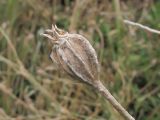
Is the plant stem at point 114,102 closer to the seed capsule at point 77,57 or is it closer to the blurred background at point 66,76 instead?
the seed capsule at point 77,57

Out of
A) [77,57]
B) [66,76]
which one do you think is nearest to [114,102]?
[77,57]

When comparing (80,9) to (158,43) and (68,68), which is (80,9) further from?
(68,68)

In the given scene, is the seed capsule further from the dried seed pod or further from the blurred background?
the blurred background

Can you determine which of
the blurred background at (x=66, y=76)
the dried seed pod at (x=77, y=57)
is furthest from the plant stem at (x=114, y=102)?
the blurred background at (x=66, y=76)

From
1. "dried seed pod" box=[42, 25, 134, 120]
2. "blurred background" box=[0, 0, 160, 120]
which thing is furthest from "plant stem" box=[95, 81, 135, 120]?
"blurred background" box=[0, 0, 160, 120]

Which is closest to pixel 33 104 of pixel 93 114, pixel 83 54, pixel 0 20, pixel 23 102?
pixel 23 102
